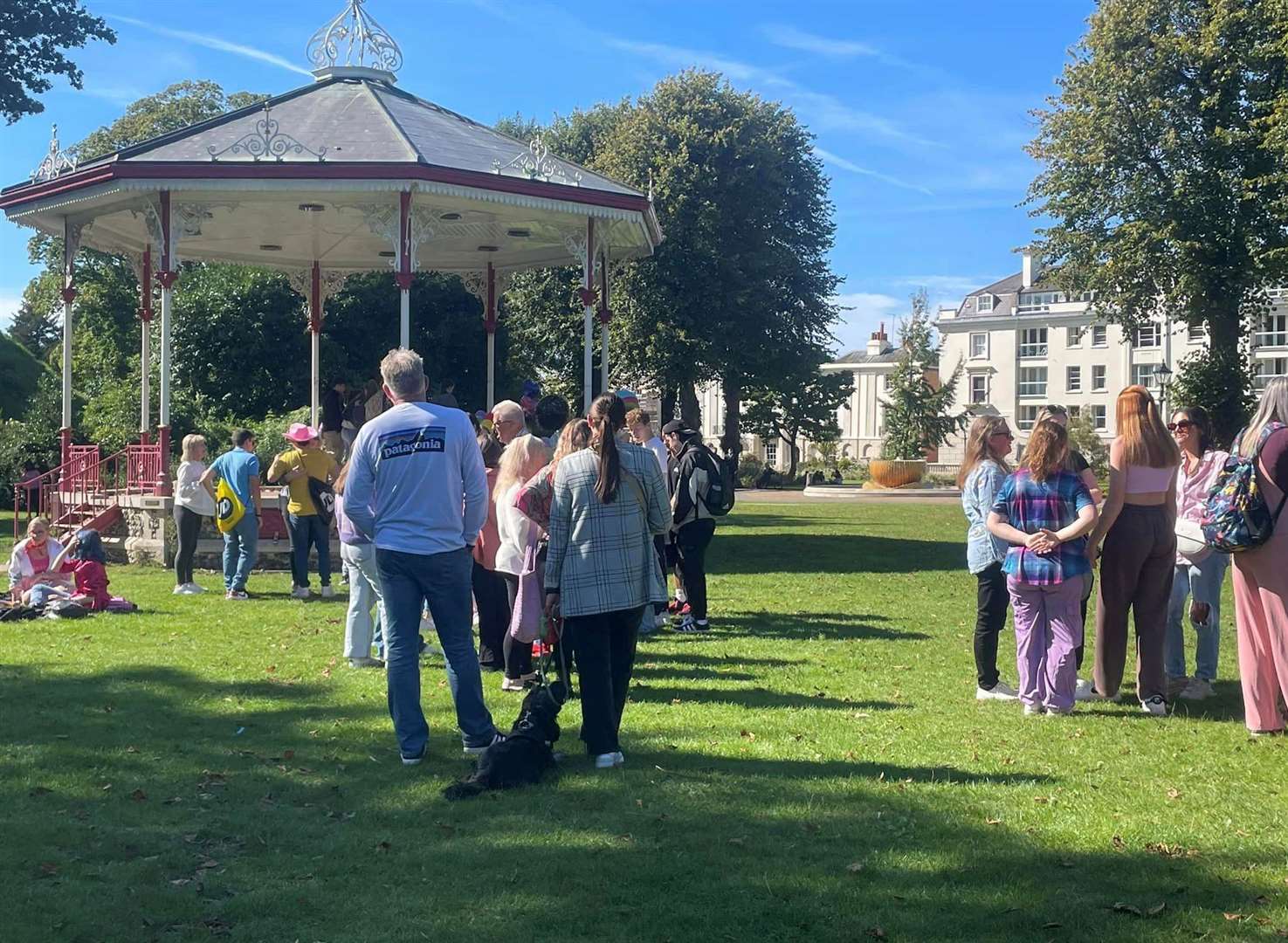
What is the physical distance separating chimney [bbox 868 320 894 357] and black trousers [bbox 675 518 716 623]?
10811 cm

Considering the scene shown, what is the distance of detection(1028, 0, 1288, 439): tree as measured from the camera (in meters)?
35.9

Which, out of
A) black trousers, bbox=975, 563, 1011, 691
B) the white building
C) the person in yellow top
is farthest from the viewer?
the white building

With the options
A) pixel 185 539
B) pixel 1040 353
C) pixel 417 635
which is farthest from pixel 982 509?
pixel 1040 353

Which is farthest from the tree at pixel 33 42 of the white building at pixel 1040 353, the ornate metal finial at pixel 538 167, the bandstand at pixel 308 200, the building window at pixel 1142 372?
the building window at pixel 1142 372

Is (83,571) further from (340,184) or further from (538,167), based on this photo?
(538,167)

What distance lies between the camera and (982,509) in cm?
845

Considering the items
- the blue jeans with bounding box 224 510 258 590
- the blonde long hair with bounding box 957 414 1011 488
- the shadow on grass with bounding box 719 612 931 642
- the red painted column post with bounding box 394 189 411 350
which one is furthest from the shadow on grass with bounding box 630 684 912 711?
the red painted column post with bounding box 394 189 411 350

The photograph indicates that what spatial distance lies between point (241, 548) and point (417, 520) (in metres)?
8.53

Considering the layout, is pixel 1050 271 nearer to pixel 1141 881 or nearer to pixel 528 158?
pixel 528 158

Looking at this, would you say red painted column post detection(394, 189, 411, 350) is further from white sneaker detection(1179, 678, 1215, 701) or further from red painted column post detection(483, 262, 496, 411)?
white sneaker detection(1179, 678, 1215, 701)

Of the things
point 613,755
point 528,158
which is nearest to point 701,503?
point 613,755

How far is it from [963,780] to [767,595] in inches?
347

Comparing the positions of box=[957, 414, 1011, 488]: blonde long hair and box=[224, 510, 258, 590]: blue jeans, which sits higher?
box=[957, 414, 1011, 488]: blonde long hair

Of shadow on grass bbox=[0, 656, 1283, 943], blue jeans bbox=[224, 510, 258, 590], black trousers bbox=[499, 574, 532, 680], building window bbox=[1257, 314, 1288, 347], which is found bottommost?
shadow on grass bbox=[0, 656, 1283, 943]
